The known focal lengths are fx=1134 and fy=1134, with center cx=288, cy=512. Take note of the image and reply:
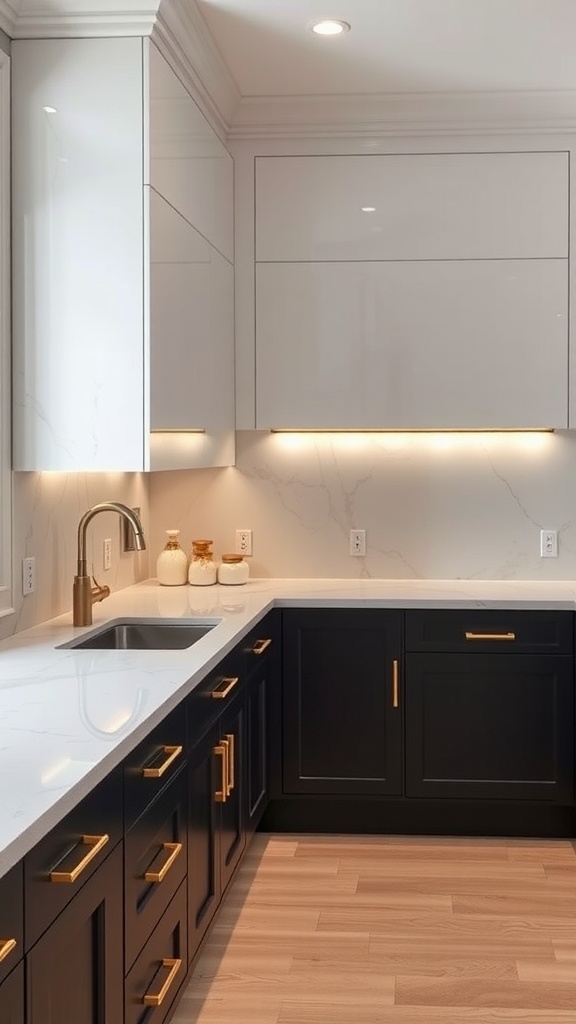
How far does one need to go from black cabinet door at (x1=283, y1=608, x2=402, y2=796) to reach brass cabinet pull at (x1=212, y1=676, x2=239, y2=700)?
2.57ft

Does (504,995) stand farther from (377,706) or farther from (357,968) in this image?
(377,706)

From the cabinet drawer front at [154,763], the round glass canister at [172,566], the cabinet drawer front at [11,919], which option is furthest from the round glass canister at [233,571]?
the cabinet drawer front at [11,919]

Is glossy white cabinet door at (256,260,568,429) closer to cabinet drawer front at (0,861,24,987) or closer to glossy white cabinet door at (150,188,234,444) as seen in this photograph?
glossy white cabinet door at (150,188,234,444)

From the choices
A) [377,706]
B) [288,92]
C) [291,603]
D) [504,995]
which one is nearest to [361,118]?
[288,92]

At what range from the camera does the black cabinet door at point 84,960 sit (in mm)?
1602

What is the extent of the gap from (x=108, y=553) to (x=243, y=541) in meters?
0.75

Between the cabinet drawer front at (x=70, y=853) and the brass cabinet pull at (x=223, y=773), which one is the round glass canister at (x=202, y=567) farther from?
the cabinet drawer front at (x=70, y=853)

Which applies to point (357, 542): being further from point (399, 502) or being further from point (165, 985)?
point (165, 985)

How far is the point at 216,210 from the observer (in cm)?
391

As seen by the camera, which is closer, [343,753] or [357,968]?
[357,968]

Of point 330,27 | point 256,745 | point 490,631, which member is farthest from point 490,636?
point 330,27

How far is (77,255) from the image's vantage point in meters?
3.01

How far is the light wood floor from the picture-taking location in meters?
2.78

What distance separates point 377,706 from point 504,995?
1.27 m
